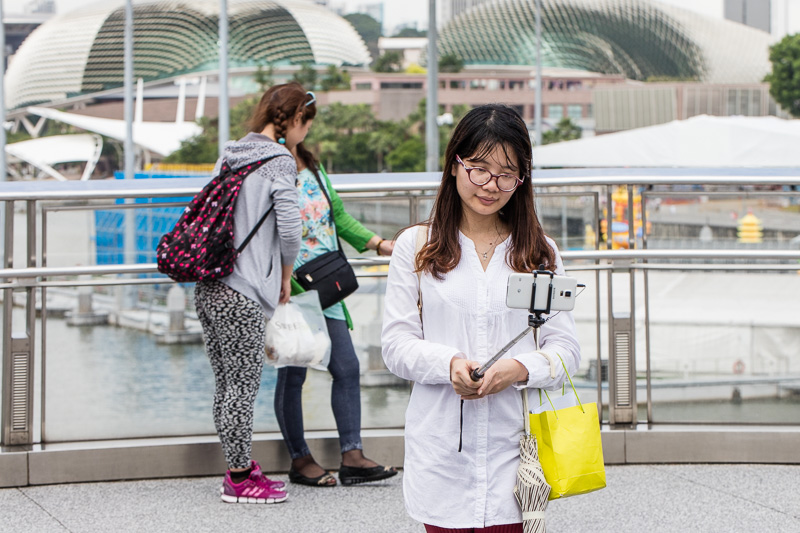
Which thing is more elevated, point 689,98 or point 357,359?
point 689,98

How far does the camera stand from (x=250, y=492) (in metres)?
3.91

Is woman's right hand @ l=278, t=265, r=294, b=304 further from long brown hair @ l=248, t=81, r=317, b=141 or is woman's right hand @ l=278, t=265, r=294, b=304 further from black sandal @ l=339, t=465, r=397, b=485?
black sandal @ l=339, t=465, r=397, b=485

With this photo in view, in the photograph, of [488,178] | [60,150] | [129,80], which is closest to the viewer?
[488,178]

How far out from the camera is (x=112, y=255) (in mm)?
4309

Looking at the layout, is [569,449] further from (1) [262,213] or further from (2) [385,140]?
(2) [385,140]

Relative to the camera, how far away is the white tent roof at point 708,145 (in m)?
14.4

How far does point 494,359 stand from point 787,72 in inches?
2726

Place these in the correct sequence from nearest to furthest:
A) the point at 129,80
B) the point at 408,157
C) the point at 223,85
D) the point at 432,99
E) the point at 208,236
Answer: the point at 208,236 → the point at 432,99 → the point at 223,85 → the point at 129,80 → the point at 408,157

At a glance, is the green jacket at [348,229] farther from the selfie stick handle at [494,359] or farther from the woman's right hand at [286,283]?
the selfie stick handle at [494,359]

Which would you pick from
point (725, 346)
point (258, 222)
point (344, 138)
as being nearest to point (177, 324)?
point (258, 222)

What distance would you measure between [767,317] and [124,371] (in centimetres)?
274

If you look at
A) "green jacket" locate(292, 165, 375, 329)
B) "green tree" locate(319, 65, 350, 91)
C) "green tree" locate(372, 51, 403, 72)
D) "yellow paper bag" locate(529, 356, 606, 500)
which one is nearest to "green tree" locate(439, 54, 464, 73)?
"green tree" locate(372, 51, 403, 72)

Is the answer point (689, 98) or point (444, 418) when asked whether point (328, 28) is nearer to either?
point (689, 98)

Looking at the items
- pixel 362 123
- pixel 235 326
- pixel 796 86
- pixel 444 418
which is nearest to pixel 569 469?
pixel 444 418
